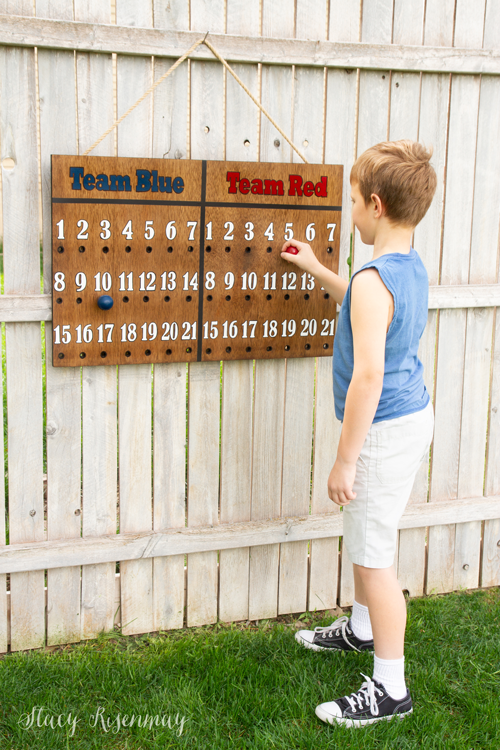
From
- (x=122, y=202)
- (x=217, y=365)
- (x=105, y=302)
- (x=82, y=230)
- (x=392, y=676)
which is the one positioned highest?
(x=122, y=202)

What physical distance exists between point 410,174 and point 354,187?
0.21m

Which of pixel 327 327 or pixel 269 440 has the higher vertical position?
pixel 327 327

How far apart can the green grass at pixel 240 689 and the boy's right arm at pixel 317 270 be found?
137 centimetres

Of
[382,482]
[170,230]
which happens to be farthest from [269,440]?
[170,230]

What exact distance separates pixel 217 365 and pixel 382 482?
844 mm

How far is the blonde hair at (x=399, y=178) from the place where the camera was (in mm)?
2188

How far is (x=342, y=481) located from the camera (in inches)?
88.0

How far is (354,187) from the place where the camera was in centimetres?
233

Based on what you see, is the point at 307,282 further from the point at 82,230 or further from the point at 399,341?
the point at 82,230

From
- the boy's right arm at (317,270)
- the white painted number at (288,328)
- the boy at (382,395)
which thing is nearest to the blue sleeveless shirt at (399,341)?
the boy at (382,395)

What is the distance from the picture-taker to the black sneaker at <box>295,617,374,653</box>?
2.75m

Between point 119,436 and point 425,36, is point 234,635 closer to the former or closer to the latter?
point 119,436

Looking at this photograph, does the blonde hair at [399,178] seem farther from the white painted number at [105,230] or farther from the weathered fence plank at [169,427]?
the white painted number at [105,230]

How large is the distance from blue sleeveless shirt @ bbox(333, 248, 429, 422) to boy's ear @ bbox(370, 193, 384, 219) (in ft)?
0.45
